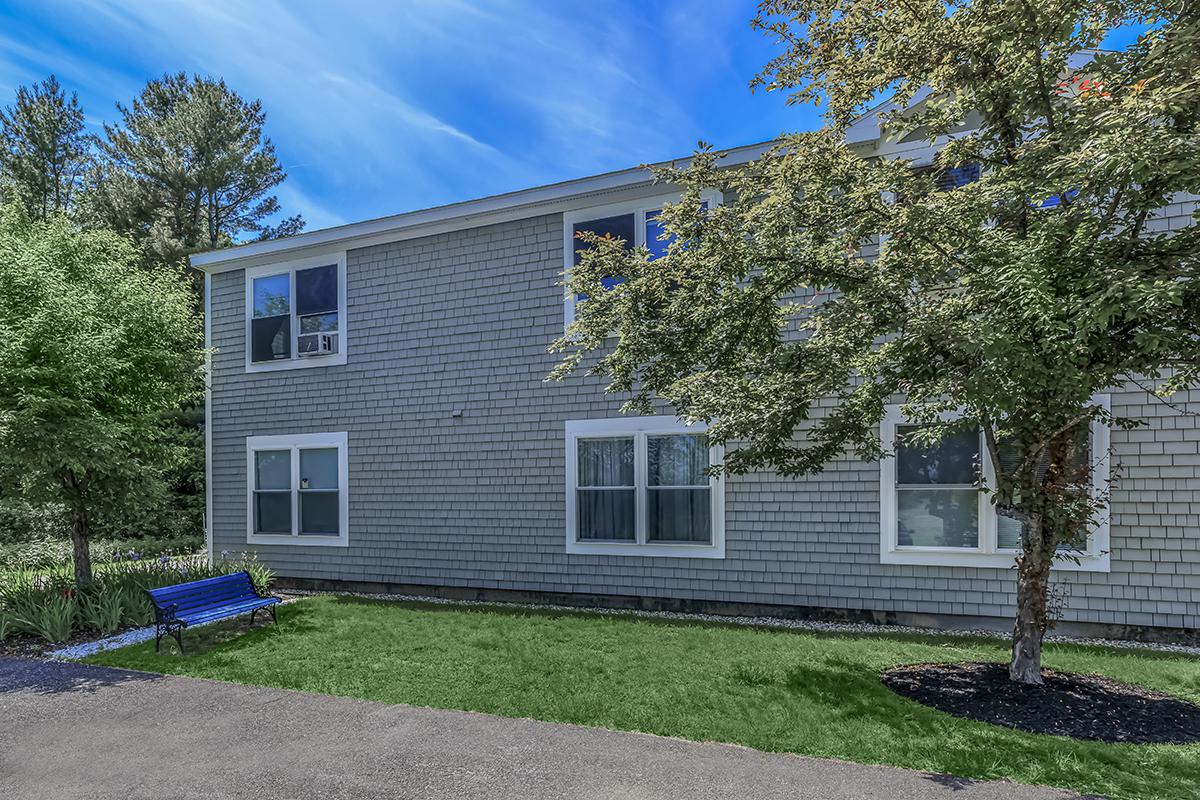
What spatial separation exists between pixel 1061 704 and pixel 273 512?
35.6 feet

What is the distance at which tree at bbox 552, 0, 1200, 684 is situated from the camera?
139 inches

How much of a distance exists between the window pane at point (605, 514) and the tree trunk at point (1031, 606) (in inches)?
183

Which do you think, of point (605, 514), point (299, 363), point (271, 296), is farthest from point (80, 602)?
point (605, 514)

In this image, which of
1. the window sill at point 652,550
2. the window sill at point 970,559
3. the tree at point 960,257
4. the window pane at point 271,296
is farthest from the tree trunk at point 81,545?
the window sill at point 970,559

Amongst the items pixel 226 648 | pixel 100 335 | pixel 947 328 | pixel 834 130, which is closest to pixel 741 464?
pixel 947 328

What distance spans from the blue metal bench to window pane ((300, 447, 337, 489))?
9.19 feet

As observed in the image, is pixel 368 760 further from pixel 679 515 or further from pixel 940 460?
pixel 940 460

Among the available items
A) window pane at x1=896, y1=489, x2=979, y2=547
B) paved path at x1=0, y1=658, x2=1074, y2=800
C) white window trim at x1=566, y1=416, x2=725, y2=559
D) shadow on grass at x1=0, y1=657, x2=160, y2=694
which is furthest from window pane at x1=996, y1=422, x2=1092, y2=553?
shadow on grass at x1=0, y1=657, x2=160, y2=694

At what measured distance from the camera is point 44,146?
955 inches

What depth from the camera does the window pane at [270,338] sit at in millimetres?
10969

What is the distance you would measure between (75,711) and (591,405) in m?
6.06

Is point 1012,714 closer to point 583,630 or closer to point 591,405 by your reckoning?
point 583,630

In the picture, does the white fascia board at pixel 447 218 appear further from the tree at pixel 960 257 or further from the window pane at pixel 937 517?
the window pane at pixel 937 517

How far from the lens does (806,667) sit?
596 centimetres
